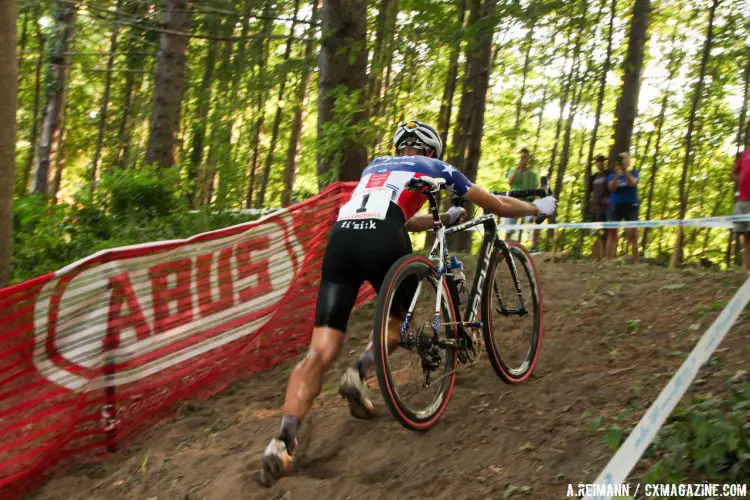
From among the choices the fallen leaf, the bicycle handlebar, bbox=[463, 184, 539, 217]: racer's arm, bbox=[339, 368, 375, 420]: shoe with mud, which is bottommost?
bbox=[339, 368, 375, 420]: shoe with mud

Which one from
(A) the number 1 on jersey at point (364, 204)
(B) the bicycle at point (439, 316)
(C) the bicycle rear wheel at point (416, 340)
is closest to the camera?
(C) the bicycle rear wheel at point (416, 340)

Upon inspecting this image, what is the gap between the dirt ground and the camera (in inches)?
145

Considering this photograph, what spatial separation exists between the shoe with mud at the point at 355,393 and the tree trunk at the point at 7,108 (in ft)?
11.3

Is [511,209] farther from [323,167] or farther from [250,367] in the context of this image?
[323,167]

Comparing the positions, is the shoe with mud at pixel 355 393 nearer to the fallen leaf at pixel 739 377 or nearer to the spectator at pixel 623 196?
Answer: the fallen leaf at pixel 739 377

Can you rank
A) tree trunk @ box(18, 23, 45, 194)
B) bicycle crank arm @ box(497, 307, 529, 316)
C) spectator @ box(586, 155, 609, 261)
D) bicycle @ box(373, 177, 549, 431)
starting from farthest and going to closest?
1. tree trunk @ box(18, 23, 45, 194)
2. spectator @ box(586, 155, 609, 261)
3. bicycle crank arm @ box(497, 307, 529, 316)
4. bicycle @ box(373, 177, 549, 431)

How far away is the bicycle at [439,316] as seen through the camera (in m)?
3.92

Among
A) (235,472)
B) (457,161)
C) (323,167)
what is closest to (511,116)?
(457,161)

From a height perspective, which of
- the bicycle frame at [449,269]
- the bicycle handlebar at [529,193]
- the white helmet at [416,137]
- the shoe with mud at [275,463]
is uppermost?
the white helmet at [416,137]

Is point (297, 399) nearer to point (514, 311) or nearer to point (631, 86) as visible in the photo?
point (514, 311)

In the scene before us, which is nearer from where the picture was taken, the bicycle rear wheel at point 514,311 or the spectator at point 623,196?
the bicycle rear wheel at point 514,311

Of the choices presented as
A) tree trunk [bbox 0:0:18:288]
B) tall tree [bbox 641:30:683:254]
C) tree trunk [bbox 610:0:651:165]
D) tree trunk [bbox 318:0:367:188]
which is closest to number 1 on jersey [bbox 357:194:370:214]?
tree trunk [bbox 0:0:18:288]

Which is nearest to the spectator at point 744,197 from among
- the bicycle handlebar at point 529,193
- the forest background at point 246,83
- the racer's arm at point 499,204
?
the forest background at point 246,83

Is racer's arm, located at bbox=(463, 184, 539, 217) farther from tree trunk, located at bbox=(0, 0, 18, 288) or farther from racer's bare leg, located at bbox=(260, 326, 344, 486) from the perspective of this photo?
tree trunk, located at bbox=(0, 0, 18, 288)
